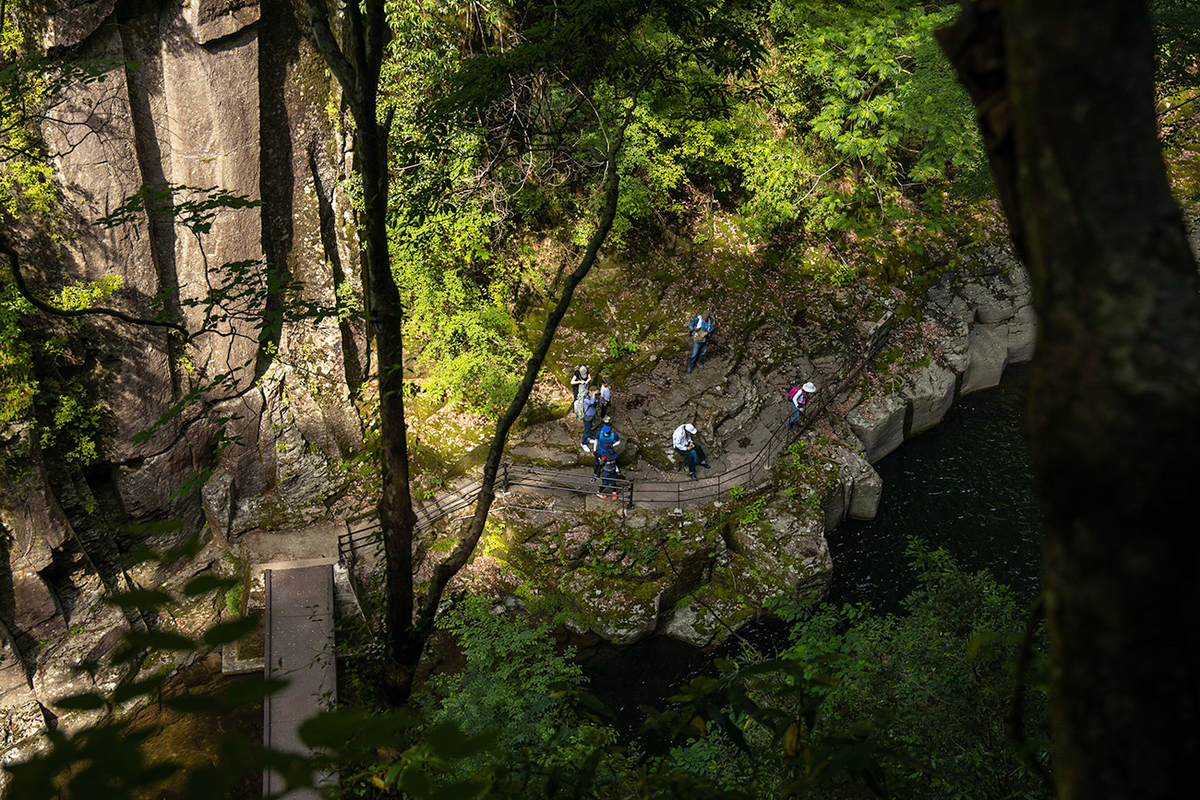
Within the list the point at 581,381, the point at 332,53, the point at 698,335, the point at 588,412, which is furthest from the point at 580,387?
the point at 332,53

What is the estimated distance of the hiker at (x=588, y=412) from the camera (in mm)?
13680

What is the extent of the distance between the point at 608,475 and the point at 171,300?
8008 millimetres

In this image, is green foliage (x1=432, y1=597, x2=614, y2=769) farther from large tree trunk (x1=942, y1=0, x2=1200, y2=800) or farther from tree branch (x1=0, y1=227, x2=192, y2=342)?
large tree trunk (x1=942, y1=0, x2=1200, y2=800)

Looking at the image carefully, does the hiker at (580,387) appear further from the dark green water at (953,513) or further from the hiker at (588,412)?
the dark green water at (953,513)

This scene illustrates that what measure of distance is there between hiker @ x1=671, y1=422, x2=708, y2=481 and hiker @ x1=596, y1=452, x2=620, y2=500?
1323 mm

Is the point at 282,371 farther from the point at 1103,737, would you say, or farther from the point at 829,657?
the point at 1103,737

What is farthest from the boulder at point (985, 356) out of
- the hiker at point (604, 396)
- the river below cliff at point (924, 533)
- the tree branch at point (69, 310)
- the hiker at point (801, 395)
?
the tree branch at point (69, 310)

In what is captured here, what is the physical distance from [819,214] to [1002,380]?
23.5 ft

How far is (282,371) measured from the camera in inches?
507

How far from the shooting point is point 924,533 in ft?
47.1

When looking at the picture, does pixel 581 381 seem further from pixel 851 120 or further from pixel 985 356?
pixel 985 356

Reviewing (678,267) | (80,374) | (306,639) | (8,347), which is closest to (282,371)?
(80,374)

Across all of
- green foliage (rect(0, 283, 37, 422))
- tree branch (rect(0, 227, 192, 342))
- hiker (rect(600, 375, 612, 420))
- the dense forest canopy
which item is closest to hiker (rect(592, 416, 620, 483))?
hiker (rect(600, 375, 612, 420))

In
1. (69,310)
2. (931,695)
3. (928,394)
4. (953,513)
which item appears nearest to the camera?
(931,695)
